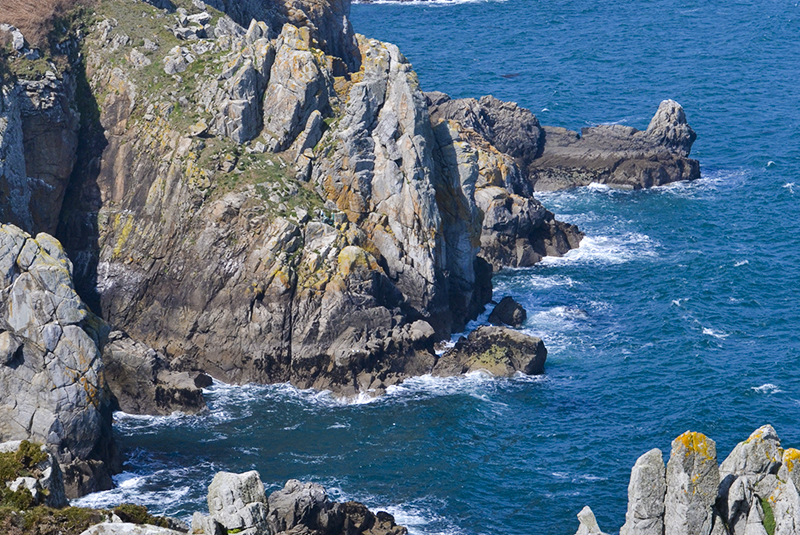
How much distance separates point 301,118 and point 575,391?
109 ft

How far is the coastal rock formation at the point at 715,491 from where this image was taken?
5447 centimetres

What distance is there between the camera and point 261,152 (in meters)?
97.4

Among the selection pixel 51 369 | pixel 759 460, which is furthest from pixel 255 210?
pixel 759 460

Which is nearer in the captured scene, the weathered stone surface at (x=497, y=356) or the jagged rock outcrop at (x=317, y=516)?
the jagged rock outcrop at (x=317, y=516)

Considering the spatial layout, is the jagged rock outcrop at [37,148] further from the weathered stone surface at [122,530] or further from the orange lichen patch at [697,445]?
the orange lichen patch at [697,445]

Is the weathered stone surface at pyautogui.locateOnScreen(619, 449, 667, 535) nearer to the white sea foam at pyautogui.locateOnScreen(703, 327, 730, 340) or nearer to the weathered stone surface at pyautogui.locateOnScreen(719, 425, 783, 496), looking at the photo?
the weathered stone surface at pyautogui.locateOnScreen(719, 425, 783, 496)

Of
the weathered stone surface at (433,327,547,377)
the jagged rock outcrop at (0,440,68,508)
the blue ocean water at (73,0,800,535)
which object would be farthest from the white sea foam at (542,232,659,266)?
the jagged rock outcrop at (0,440,68,508)

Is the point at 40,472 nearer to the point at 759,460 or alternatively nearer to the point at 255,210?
the point at 759,460

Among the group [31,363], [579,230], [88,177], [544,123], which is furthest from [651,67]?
[31,363]

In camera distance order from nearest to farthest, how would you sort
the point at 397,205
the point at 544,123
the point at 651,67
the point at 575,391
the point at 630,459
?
the point at 630,459 < the point at 575,391 < the point at 397,205 < the point at 544,123 < the point at 651,67

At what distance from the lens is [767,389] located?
289 ft

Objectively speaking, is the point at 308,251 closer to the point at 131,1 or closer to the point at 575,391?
the point at 575,391

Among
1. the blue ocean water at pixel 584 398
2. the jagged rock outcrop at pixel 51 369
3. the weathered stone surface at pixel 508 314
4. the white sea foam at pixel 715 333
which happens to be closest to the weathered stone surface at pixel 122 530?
the blue ocean water at pixel 584 398

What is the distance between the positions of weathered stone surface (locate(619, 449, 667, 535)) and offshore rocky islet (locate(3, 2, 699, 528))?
35.5 metres
